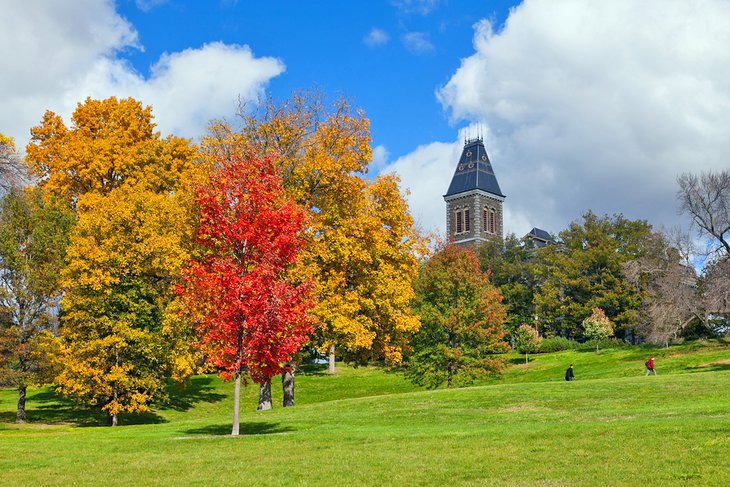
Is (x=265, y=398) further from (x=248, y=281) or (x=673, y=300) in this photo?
(x=673, y=300)

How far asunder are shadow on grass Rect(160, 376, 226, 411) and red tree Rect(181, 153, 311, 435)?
2339 cm

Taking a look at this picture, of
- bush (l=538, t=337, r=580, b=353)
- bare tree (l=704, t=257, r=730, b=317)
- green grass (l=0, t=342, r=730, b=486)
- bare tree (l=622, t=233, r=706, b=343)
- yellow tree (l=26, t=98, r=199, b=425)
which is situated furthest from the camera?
bush (l=538, t=337, r=580, b=353)

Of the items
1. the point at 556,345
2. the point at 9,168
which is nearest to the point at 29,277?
the point at 9,168

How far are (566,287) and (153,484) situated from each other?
74.4 m

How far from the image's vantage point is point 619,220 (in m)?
84.3

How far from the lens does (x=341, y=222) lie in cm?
3397

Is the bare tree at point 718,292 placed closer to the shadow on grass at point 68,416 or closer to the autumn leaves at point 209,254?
the autumn leaves at point 209,254

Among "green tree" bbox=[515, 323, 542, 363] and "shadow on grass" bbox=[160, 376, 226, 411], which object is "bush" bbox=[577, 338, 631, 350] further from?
"shadow on grass" bbox=[160, 376, 226, 411]

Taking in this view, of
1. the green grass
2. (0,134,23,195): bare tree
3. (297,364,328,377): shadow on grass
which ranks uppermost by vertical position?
(0,134,23,195): bare tree

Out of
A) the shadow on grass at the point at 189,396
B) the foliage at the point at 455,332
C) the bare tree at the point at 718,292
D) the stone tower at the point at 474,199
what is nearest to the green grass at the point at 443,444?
the foliage at the point at 455,332

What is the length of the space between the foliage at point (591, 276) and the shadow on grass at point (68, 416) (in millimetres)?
51912

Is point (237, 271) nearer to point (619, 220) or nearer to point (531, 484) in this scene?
point (531, 484)

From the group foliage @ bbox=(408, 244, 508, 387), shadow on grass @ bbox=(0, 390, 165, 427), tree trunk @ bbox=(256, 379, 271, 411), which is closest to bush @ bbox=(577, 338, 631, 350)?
foliage @ bbox=(408, 244, 508, 387)

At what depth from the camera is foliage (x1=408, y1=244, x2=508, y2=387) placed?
42375mm
